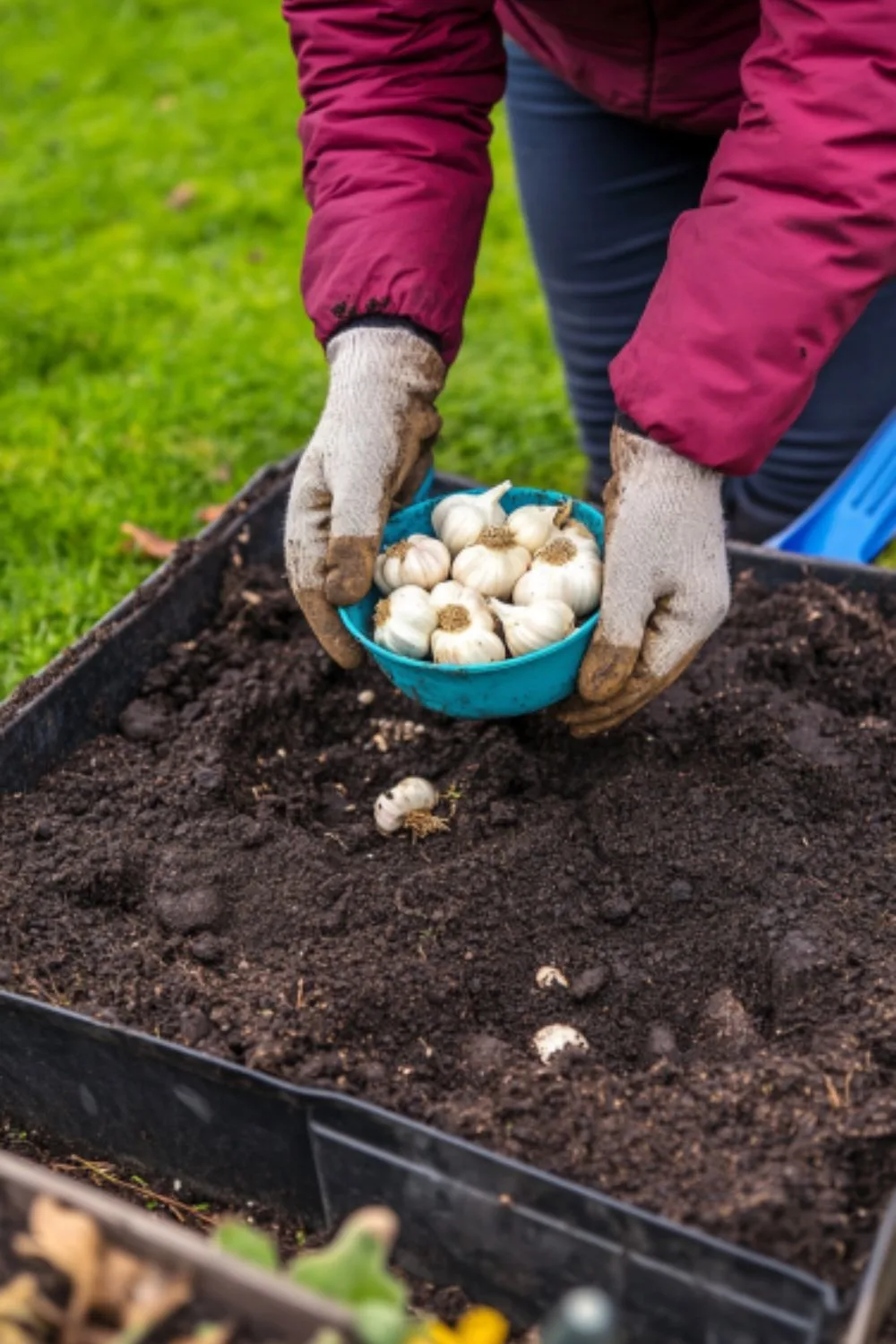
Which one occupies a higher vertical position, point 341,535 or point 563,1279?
point 341,535

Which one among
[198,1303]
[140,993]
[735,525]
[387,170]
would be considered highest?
[387,170]

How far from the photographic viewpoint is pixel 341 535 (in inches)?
76.1

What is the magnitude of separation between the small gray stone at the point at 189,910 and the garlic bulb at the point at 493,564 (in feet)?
1.81

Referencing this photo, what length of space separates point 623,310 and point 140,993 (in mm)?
1841

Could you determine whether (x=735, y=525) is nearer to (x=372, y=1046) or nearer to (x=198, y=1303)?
(x=372, y=1046)

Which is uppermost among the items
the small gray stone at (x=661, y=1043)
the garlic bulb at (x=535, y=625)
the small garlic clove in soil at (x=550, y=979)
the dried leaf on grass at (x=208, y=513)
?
the garlic bulb at (x=535, y=625)

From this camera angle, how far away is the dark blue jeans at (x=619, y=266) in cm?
273

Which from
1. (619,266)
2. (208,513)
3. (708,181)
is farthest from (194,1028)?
(619,266)

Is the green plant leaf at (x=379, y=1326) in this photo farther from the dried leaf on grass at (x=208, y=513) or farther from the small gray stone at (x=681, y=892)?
the dried leaf on grass at (x=208, y=513)

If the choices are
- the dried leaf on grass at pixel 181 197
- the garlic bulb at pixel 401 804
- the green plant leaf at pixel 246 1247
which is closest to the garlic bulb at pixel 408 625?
the garlic bulb at pixel 401 804

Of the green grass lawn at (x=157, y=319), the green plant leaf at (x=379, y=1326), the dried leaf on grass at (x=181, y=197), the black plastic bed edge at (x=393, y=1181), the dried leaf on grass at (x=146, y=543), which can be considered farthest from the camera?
the dried leaf on grass at (x=181, y=197)

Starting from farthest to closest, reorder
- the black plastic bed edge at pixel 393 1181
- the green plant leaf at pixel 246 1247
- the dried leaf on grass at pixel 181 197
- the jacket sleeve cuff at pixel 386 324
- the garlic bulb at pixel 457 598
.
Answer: the dried leaf on grass at pixel 181 197, the jacket sleeve cuff at pixel 386 324, the garlic bulb at pixel 457 598, the black plastic bed edge at pixel 393 1181, the green plant leaf at pixel 246 1247

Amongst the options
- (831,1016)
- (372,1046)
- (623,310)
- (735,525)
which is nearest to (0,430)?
(623,310)

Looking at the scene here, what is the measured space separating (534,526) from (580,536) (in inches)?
2.6
